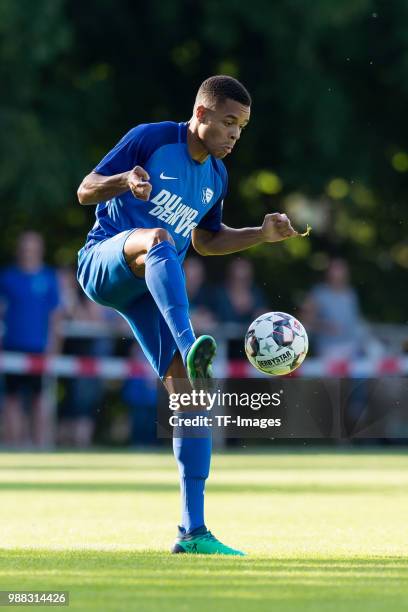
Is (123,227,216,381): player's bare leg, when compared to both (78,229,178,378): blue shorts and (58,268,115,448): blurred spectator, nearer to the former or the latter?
(78,229,178,378): blue shorts

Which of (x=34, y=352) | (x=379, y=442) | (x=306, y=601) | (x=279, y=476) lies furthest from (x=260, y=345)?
(x=379, y=442)

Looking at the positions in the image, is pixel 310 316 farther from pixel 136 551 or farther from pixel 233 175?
pixel 136 551

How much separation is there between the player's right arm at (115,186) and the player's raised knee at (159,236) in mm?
162

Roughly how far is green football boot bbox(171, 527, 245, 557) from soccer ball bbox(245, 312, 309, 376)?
993mm

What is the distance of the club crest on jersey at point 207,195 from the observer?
27.0ft

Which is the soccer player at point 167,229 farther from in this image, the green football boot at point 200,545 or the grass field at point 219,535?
the grass field at point 219,535

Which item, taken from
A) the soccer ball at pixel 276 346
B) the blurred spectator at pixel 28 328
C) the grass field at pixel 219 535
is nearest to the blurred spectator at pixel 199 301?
the blurred spectator at pixel 28 328

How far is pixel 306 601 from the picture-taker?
5691mm

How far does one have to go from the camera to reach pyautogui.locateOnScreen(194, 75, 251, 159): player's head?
7.94m

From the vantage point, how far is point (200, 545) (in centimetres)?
743

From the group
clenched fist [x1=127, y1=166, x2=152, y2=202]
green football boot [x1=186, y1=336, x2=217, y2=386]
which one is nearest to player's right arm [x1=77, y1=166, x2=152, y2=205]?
clenched fist [x1=127, y1=166, x2=152, y2=202]

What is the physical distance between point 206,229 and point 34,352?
1003 cm

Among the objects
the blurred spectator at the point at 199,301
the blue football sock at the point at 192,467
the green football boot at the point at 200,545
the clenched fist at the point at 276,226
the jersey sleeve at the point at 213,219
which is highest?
the blurred spectator at the point at 199,301

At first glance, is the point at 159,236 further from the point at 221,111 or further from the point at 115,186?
the point at 221,111
